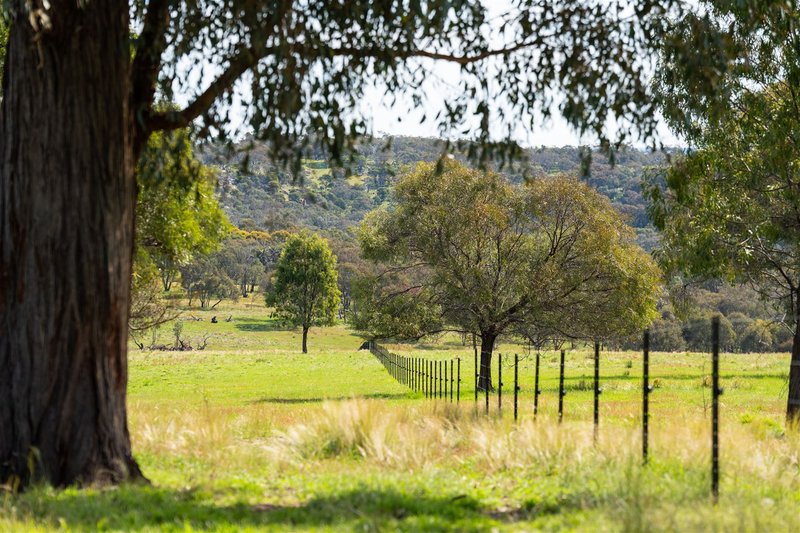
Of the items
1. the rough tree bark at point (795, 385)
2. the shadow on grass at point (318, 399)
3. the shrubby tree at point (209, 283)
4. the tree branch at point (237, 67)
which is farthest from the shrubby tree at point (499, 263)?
the shrubby tree at point (209, 283)

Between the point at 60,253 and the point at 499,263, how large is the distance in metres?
25.2

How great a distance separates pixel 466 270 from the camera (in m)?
32.8

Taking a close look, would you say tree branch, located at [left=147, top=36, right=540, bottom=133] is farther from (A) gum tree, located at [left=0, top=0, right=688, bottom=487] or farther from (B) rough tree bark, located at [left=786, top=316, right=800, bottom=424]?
(B) rough tree bark, located at [left=786, top=316, right=800, bottom=424]

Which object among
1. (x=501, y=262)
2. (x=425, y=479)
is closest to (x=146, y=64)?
(x=425, y=479)

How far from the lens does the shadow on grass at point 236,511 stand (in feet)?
24.3

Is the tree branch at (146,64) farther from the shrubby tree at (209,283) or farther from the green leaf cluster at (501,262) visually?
the shrubby tree at (209,283)

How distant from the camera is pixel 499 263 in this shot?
110 feet

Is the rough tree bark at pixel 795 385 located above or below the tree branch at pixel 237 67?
below

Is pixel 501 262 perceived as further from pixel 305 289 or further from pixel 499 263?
pixel 305 289

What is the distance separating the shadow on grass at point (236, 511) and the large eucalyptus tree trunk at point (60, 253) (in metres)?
0.64

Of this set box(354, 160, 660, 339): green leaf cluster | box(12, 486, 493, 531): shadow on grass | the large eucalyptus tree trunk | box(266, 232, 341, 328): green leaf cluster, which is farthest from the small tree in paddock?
box(12, 486, 493, 531): shadow on grass

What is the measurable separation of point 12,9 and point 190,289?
113 metres

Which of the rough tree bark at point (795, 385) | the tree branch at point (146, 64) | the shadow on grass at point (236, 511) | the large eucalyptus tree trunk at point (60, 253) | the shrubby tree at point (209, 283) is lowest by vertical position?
the shrubby tree at point (209, 283)

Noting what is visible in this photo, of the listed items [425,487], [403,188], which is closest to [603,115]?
[425,487]
